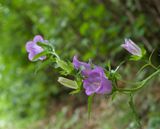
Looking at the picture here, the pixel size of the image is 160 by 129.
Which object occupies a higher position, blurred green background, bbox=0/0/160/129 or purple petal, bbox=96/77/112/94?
blurred green background, bbox=0/0/160/129

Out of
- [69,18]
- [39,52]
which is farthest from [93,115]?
[39,52]

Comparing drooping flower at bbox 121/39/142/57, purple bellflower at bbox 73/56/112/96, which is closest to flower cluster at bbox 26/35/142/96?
purple bellflower at bbox 73/56/112/96

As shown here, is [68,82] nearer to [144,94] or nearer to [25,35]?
[144,94]

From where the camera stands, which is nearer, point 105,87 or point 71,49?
point 105,87

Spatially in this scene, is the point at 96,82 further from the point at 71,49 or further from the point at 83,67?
the point at 71,49

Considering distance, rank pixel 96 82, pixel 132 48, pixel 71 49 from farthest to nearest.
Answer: pixel 71 49, pixel 132 48, pixel 96 82

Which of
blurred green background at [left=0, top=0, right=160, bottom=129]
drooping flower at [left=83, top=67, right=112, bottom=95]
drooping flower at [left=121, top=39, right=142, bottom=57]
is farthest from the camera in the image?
blurred green background at [left=0, top=0, right=160, bottom=129]

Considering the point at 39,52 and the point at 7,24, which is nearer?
the point at 39,52

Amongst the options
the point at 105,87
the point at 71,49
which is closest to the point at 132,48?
the point at 105,87

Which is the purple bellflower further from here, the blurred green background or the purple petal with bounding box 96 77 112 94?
the blurred green background
